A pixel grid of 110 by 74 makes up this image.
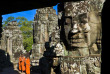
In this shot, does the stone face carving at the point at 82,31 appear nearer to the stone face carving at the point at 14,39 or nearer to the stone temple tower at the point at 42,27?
the stone temple tower at the point at 42,27

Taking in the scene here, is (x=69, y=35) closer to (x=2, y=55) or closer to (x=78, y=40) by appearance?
(x=78, y=40)

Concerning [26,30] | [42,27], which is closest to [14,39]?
[42,27]

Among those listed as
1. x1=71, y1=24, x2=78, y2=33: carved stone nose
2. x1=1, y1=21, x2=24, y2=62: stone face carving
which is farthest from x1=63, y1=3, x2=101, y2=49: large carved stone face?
x1=1, y1=21, x2=24, y2=62: stone face carving

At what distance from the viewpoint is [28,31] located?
36.9m

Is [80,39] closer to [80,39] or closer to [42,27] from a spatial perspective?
[80,39]

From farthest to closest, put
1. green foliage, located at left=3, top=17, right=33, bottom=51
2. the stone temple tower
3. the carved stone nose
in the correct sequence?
green foliage, located at left=3, top=17, right=33, bottom=51 → the stone temple tower → the carved stone nose

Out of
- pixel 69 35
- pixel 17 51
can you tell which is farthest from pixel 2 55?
pixel 69 35

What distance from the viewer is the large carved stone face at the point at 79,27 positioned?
4352mm

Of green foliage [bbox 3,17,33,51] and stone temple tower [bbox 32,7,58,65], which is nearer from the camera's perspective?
stone temple tower [bbox 32,7,58,65]

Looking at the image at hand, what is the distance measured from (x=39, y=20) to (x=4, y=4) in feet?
31.3

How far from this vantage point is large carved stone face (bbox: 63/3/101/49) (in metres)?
4.35

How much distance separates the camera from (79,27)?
4379 mm

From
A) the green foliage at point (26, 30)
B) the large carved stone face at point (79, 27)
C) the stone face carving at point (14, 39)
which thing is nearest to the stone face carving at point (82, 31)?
the large carved stone face at point (79, 27)

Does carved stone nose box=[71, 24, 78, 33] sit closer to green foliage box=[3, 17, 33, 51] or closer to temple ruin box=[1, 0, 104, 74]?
temple ruin box=[1, 0, 104, 74]
